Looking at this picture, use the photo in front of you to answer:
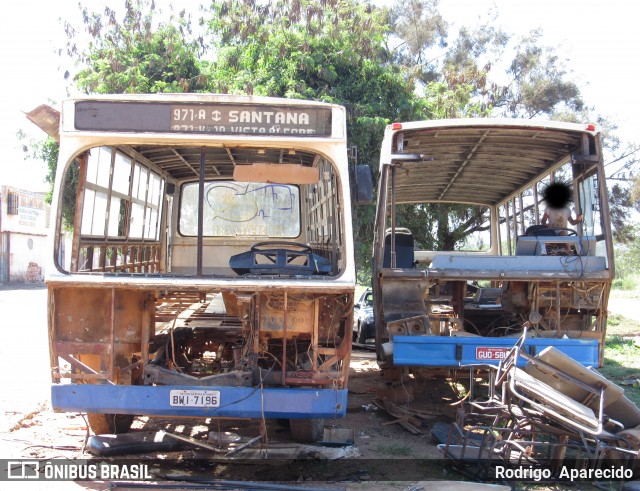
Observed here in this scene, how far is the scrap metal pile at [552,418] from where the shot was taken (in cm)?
518

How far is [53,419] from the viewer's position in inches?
292

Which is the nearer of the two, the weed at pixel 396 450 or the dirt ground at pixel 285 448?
the dirt ground at pixel 285 448

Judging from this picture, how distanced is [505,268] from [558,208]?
1.87 metres

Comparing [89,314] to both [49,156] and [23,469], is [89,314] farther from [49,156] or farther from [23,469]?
[49,156]

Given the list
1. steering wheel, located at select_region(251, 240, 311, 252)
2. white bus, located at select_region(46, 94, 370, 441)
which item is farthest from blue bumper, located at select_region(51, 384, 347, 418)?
steering wheel, located at select_region(251, 240, 311, 252)

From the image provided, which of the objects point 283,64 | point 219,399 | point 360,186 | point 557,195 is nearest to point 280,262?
point 360,186

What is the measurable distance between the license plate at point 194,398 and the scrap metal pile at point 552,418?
1956 millimetres

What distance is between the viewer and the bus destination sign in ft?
18.6

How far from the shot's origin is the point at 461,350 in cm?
702

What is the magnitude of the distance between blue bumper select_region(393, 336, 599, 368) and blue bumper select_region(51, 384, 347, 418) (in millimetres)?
1591

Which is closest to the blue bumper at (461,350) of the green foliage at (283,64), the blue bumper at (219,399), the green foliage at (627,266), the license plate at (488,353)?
the license plate at (488,353)

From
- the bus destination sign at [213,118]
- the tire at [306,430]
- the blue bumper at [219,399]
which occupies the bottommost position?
the tire at [306,430]

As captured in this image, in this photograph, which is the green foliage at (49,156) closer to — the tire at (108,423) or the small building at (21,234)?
the tire at (108,423)

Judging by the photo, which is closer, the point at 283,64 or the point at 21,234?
the point at 283,64
